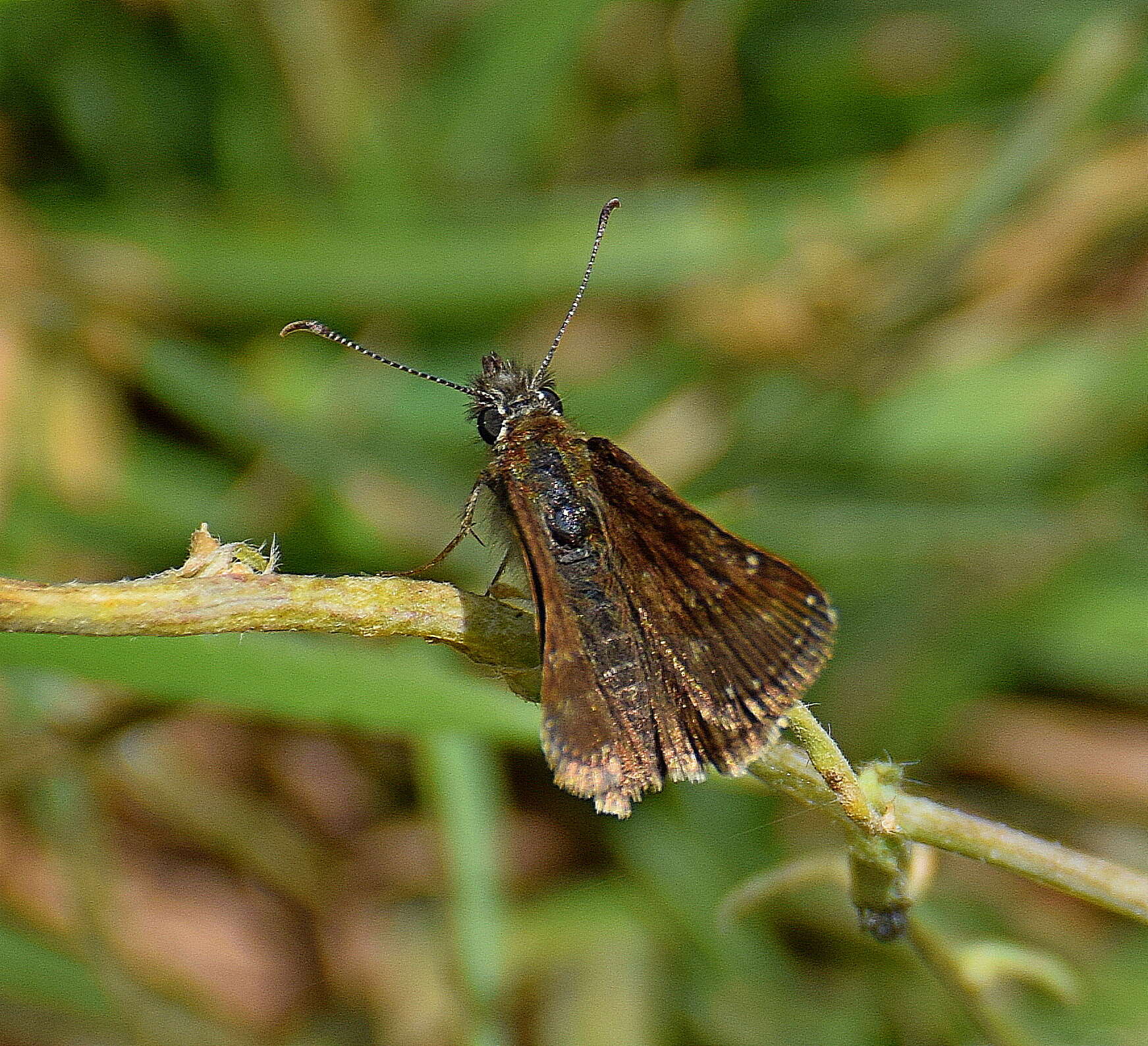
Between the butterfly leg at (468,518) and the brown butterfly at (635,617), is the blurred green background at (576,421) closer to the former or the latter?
the butterfly leg at (468,518)

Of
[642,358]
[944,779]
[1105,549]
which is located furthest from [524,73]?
[944,779]

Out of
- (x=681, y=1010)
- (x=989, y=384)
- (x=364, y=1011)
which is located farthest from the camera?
(x=989, y=384)

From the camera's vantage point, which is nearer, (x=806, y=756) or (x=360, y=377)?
(x=806, y=756)

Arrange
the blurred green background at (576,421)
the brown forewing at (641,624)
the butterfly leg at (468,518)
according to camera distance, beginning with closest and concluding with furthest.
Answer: the brown forewing at (641,624) < the butterfly leg at (468,518) < the blurred green background at (576,421)

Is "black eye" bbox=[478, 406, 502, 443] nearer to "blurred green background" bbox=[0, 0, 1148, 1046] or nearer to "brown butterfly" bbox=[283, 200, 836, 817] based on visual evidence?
"brown butterfly" bbox=[283, 200, 836, 817]

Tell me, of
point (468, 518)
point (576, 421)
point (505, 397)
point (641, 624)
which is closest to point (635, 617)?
point (641, 624)

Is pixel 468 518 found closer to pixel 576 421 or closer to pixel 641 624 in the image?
pixel 641 624

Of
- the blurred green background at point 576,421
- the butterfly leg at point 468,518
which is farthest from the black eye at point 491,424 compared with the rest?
the blurred green background at point 576,421

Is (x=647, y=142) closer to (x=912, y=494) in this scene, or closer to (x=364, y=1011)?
(x=912, y=494)
